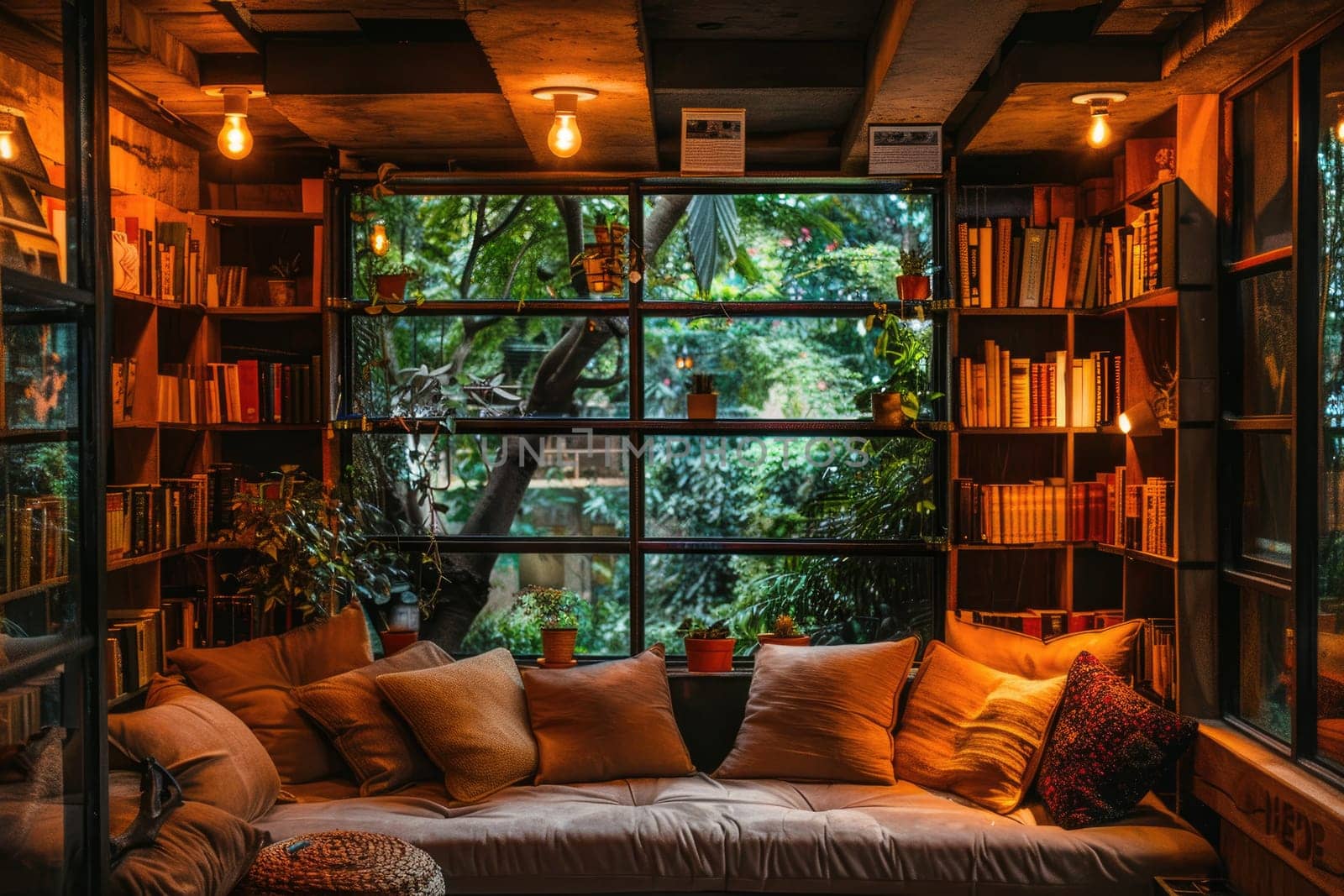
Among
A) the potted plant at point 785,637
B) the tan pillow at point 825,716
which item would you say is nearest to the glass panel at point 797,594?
the potted plant at point 785,637

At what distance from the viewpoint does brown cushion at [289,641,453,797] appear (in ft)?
12.7

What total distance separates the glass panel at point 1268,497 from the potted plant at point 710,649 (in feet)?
6.10

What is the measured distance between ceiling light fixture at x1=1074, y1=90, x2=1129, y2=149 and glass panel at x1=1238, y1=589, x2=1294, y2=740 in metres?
1.61

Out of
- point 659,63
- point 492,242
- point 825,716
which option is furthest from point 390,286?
point 825,716

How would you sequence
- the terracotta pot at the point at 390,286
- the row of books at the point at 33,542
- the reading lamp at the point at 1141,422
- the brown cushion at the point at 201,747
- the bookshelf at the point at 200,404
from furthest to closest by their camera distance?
1. the terracotta pot at the point at 390,286
2. the bookshelf at the point at 200,404
3. the reading lamp at the point at 1141,422
4. the brown cushion at the point at 201,747
5. the row of books at the point at 33,542

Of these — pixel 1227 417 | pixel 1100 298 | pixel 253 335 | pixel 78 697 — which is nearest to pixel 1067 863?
pixel 1227 417

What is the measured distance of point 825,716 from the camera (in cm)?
410

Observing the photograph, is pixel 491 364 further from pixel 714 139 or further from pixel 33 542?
pixel 33 542

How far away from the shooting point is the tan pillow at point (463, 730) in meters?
3.88

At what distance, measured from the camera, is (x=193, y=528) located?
4.76 metres

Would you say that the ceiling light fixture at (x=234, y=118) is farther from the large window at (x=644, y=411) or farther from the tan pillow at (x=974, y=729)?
the tan pillow at (x=974, y=729)

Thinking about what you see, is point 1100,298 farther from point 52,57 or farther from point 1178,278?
point 52,57

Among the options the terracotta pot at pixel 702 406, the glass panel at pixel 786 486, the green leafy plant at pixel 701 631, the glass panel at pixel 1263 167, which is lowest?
the green leafy plant at pixel 701 631

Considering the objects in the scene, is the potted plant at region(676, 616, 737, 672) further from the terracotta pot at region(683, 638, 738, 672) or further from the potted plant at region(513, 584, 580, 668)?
the potted plant at region(513, 584, 580, 668)
